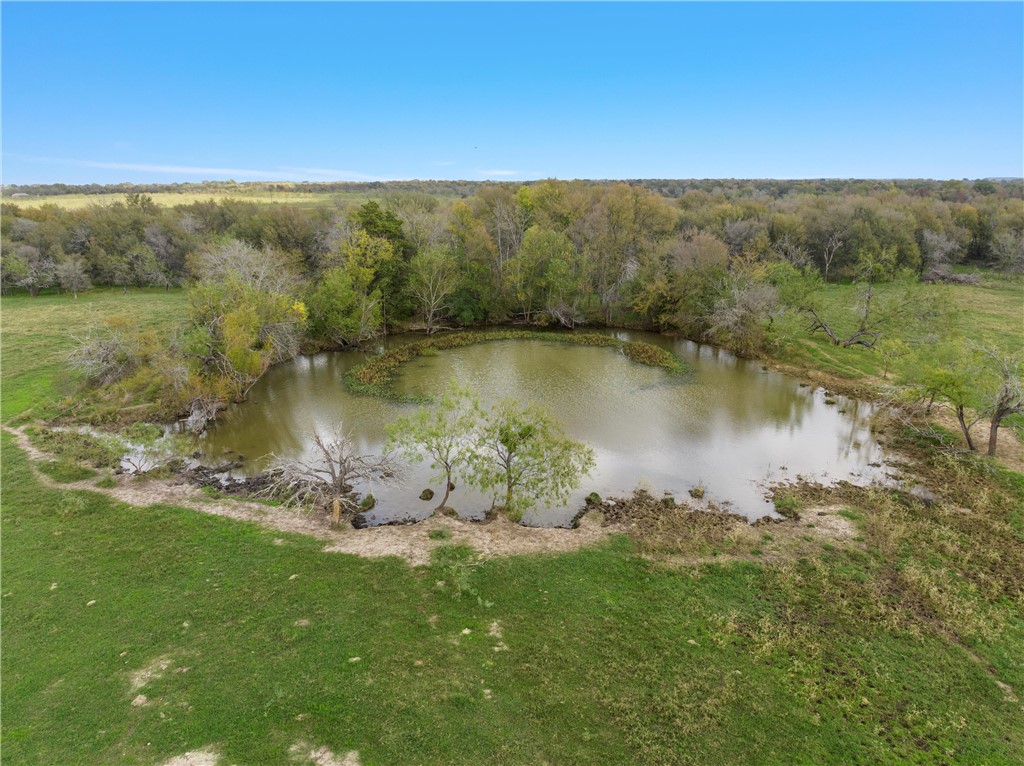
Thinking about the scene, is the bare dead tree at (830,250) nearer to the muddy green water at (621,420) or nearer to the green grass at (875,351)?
the green grass at (875,351)

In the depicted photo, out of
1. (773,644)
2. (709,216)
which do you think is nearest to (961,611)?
(773,644)

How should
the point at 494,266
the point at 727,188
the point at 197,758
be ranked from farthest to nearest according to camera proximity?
the point at 727,188
the point at 494,266
the point at 197,758

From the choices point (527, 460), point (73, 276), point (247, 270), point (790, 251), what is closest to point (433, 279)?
point (247, 270)

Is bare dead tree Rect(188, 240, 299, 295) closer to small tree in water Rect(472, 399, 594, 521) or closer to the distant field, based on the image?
small tree in water Rect(472, 399, 594, 521)

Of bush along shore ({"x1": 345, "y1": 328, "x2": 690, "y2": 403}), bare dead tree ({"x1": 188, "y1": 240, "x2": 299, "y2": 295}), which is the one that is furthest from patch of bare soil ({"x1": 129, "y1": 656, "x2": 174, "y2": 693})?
bare dead tree ({"x1": 188, "y1": 240, "x2": 299, "y2": 295})

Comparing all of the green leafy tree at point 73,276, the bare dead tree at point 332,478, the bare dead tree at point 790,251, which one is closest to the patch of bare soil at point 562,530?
the bare dead tree at point 332,478

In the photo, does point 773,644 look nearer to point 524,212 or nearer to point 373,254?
point 373,254

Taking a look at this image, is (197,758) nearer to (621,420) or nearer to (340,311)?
(621,420)
